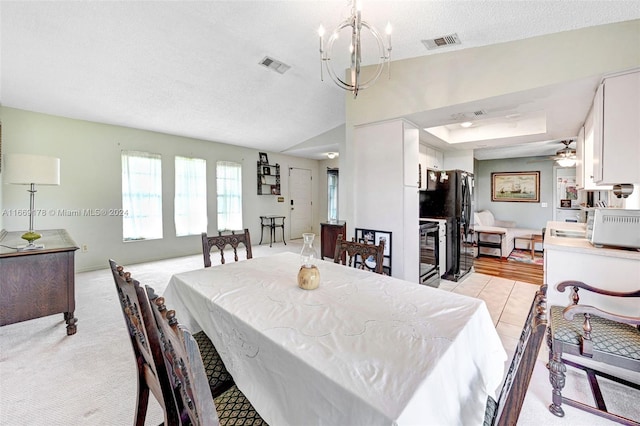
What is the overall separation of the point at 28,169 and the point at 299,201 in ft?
18.8

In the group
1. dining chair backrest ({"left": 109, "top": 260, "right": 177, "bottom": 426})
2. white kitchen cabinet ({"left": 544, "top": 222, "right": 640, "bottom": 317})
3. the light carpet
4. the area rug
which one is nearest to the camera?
dining chair backrest ({"left": 109, "top": 260, "right": 177, "bottom": 426})

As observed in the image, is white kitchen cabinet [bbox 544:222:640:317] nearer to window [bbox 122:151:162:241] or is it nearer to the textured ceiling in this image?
the textured ceiling

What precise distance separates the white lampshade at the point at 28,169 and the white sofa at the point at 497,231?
6314 mm

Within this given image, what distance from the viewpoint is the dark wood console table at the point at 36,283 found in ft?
7.34

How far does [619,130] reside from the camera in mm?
1977

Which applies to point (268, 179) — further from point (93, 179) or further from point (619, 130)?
point (619, 130)

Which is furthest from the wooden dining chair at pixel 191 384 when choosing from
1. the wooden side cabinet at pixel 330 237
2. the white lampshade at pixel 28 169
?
the wooden side cabinet at pixel 330 237

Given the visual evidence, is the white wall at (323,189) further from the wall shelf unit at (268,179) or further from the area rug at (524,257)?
the area rug at (524,257)

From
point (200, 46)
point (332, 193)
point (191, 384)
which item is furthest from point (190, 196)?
point (191, 384)

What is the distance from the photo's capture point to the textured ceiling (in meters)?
2.11

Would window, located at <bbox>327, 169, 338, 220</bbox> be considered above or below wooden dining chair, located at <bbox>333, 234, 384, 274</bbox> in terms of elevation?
above

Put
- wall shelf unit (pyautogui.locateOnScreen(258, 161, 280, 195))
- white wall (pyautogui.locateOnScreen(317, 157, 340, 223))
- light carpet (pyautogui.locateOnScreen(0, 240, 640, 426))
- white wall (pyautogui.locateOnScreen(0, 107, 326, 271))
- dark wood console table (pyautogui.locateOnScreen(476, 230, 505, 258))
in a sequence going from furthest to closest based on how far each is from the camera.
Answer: white wall (pyautogui.locateOnScreen(317, 157, 340, 223))
wall shelf unit (pyautogui.locateOnScreen(258, 161, 280, 195))
dark wood console table (pyautogui.locateOnScreen(476, 230, 505, 258))
white wall (pyautogui.locateOnScreen(0, 107, 326, 271))
light carpet (pyautogui.locateOnScreen(0, 240, 640, 426))

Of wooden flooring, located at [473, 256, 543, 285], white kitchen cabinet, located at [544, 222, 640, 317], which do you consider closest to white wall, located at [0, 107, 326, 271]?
wooden flooring, located at [473, 256, 543, 285]

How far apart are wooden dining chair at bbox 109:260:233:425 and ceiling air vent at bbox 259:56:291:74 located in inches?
111
